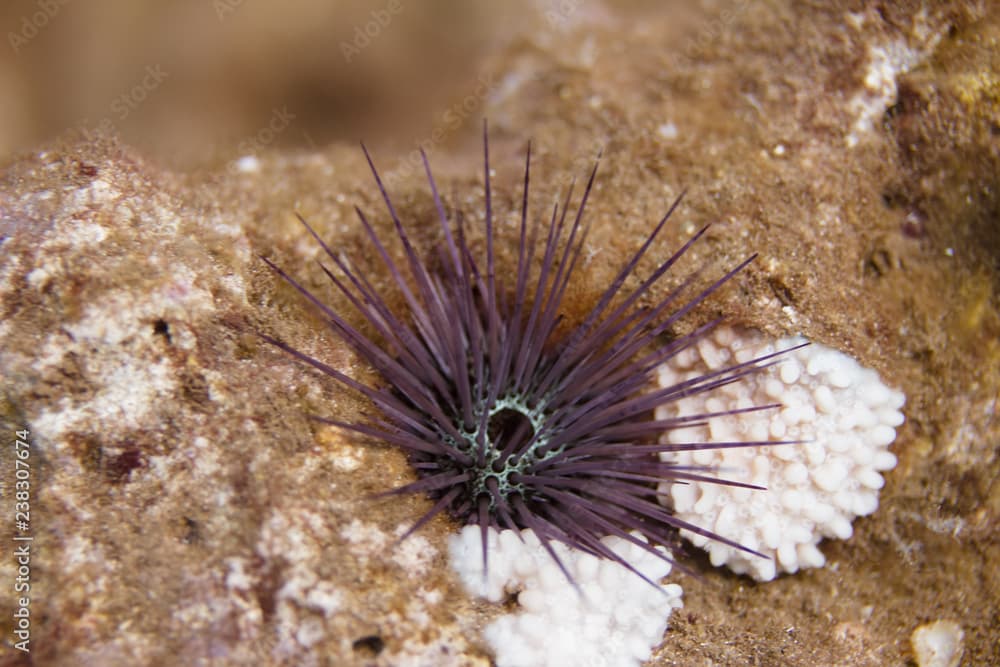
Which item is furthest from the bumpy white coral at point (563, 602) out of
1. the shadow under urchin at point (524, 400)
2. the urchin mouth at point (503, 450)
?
the urchin mouth at point (503, 450)

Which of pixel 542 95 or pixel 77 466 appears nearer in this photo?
pixel 77 466

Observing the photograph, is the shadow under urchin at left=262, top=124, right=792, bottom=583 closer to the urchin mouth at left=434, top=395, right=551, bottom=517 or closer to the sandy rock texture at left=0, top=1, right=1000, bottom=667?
the urchin mouth at left=434, top=395, right=551, bottom=517

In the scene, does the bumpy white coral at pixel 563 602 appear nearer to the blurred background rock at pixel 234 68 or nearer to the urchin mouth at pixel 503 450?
the urchin mouth at pixel 503 450

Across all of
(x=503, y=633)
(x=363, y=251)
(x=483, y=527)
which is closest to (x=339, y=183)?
(x=363, y=251)

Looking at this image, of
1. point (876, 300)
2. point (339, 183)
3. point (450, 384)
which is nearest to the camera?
point (450, 384)

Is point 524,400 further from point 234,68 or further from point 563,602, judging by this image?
point 234,68

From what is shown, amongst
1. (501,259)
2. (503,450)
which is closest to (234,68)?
(501,259)

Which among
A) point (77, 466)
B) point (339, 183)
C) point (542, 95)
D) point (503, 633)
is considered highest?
point (542, 95)

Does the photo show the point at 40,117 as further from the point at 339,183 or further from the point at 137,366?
the point at 137,366

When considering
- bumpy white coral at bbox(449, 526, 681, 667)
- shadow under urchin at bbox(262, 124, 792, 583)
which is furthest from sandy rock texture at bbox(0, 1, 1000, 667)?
shadow under urchin at bbox(262, 124, 792, 583)
